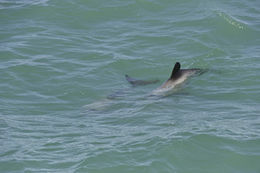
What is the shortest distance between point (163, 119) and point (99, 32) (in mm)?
6690

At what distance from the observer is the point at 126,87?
13.4 meters

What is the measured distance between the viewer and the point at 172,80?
13305 mm

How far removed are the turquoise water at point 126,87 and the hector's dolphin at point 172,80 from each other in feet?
0.65

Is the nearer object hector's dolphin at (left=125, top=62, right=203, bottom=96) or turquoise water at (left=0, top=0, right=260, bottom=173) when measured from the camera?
turquoise water at (left=0, top=0, right=260, bottom=173)

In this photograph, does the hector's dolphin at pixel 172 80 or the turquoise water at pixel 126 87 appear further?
the hector's dolphin at pixel 172 80

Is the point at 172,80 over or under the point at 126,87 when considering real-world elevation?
over

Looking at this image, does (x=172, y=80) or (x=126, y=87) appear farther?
(x=126, y=87)

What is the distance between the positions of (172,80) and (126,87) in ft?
3.95

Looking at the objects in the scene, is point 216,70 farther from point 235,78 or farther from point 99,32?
point 99,32

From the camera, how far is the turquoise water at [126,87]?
9.41m

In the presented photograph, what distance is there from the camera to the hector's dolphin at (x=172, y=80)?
12969 mm

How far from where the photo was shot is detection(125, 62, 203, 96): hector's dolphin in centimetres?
1297

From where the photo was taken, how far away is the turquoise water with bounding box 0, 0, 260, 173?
9414 mm

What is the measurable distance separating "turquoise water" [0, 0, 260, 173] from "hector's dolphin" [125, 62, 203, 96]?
0.20 metres
